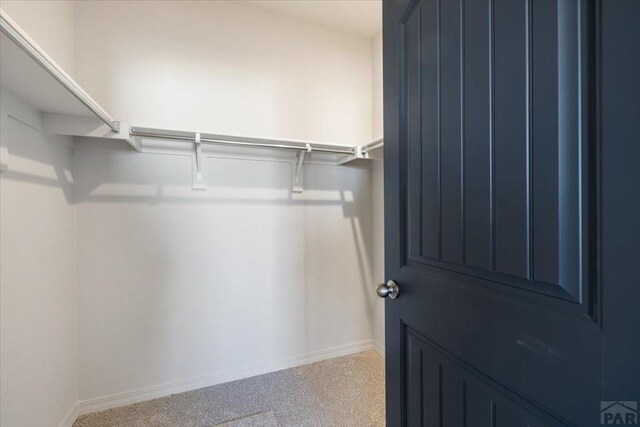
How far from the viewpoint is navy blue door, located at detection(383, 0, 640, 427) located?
17.3 inches

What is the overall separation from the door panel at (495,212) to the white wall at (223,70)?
4.25 ft

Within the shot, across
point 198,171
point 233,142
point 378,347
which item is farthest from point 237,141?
point 378,347

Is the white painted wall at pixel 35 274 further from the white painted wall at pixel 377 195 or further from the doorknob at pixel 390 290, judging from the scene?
the white painted wall at pixel 377 195

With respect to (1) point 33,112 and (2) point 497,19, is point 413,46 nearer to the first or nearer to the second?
(2) point 497,19

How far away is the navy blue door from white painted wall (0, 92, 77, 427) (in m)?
1.50

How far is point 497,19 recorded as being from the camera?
61 cm

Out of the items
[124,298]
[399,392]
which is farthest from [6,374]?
[399,392]

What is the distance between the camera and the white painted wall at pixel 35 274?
1104 millimetres

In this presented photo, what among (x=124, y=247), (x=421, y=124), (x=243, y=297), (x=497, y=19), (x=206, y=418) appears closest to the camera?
(x=497, y=19)

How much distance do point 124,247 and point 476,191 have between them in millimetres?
1920

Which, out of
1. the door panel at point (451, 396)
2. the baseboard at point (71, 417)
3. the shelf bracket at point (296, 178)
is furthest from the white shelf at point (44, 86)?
the baseboard at point (71, 417)

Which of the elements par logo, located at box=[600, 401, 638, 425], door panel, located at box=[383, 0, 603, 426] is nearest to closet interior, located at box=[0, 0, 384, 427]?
door panel, located at box=[383, 0, 603, 426]

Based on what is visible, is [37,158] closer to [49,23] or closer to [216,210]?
[49,23]

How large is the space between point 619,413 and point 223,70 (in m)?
2.29
